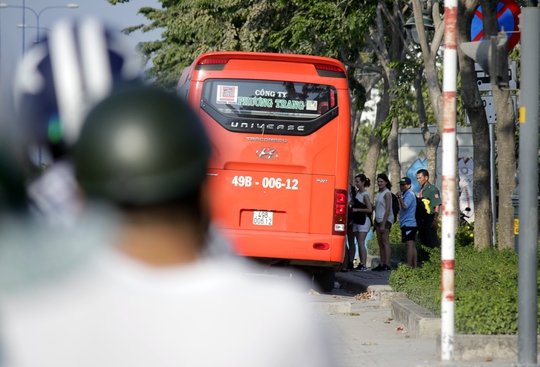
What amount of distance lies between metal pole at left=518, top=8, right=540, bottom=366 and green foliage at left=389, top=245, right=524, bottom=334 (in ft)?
2.96

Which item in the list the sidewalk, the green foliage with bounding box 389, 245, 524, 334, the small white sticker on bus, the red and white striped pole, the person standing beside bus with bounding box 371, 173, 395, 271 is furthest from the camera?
the person standing beside bus with bounding box 371, 173, 395, 271

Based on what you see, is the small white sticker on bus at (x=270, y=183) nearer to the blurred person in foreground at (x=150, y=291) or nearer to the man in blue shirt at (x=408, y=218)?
the man in blue shirt at (x=408, y=218)

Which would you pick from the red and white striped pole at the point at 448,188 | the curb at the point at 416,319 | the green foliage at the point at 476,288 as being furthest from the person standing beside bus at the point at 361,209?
the red and white striped pole at the point at 448,188

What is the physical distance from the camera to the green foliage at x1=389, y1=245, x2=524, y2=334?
24.7 feet

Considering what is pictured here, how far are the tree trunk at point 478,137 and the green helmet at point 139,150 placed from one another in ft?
39.6

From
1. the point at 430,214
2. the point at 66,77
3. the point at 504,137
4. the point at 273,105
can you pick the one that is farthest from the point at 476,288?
the point at 66,77

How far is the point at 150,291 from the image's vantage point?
97cm

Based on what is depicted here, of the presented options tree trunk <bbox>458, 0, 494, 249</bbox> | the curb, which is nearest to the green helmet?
the curb

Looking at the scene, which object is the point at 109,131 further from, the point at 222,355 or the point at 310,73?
the point at 310,73

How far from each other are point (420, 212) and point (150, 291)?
549 inches

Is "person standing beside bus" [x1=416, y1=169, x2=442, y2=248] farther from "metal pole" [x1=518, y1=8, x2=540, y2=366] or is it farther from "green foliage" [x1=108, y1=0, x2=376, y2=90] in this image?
"metal pole" [x1=518, y1=8, x2=540, y2=366]

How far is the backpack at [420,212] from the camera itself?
14578mm

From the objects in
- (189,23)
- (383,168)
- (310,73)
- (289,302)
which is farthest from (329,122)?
(383,168)

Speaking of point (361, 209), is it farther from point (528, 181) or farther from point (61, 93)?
point (61, 93)
